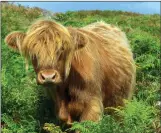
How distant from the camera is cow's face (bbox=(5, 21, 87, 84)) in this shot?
7.07 m

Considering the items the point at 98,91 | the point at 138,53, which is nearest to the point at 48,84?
the point at 98,91

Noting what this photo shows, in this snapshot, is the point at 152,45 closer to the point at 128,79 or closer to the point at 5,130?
the point at 128,79

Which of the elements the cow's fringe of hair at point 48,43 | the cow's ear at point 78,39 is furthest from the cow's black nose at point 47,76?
the cow's ear at point 78,39

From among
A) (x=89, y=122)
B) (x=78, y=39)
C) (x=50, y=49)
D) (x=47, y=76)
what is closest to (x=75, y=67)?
(x=78, y=39)

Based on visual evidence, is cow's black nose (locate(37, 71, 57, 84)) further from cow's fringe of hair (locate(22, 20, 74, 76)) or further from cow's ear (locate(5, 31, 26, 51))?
cow's ear (locate(5, 31, 26, 51))

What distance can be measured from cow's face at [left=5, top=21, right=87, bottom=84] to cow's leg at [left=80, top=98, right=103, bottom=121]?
56cm

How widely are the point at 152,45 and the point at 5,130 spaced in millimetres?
5449

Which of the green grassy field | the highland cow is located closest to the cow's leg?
the highland cow

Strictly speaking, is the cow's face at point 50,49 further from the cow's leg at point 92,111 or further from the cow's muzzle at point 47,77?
the cow's leg at point 92,111

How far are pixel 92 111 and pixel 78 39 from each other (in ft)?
3.40

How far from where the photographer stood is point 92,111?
25.3 feet

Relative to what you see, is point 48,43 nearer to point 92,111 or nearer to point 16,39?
point 16,39

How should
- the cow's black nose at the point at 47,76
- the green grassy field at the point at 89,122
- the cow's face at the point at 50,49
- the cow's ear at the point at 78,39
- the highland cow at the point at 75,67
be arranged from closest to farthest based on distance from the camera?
the green grassy field at the point at 89,122, the cow's black nose at the point at 47,76, the cow's face at the point at 50,49, the highland cow at the point at 75,67, the cow's ear at the point at 78,39

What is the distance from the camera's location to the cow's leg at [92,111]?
771 centimetres
